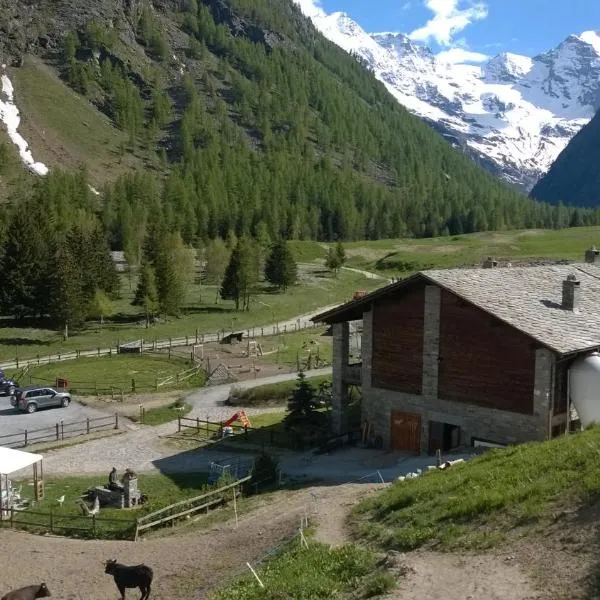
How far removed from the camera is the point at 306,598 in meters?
14.2

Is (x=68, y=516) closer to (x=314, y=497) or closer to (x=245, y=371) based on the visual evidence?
(x=314, y=497)

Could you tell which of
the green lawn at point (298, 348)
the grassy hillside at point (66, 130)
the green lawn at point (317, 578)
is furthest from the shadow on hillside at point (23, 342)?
the grassy hillside at point (66, 130)

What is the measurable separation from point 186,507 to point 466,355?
41.4 feet

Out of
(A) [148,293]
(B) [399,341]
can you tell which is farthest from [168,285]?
(B) [399,341]

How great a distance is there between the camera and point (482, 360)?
30.3 meters

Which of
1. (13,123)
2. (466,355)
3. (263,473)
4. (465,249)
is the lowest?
(263,473)

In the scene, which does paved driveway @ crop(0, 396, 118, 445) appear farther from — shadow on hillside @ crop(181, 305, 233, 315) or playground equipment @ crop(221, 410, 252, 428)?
shadow on hillside @ crop(181, 305, 233, 315)

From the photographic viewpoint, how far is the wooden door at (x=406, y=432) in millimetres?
32406

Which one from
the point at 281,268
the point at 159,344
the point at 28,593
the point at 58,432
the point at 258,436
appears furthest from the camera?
the point at 281,268

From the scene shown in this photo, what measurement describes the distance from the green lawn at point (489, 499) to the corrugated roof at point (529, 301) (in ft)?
29.4

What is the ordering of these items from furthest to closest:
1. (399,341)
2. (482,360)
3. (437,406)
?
1. (399,341)
2. (437,406)
3. (482,360)

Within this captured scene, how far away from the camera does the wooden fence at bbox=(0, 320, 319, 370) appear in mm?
58688

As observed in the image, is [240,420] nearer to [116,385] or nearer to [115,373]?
[116,385]

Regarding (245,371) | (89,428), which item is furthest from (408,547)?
(245,371)
